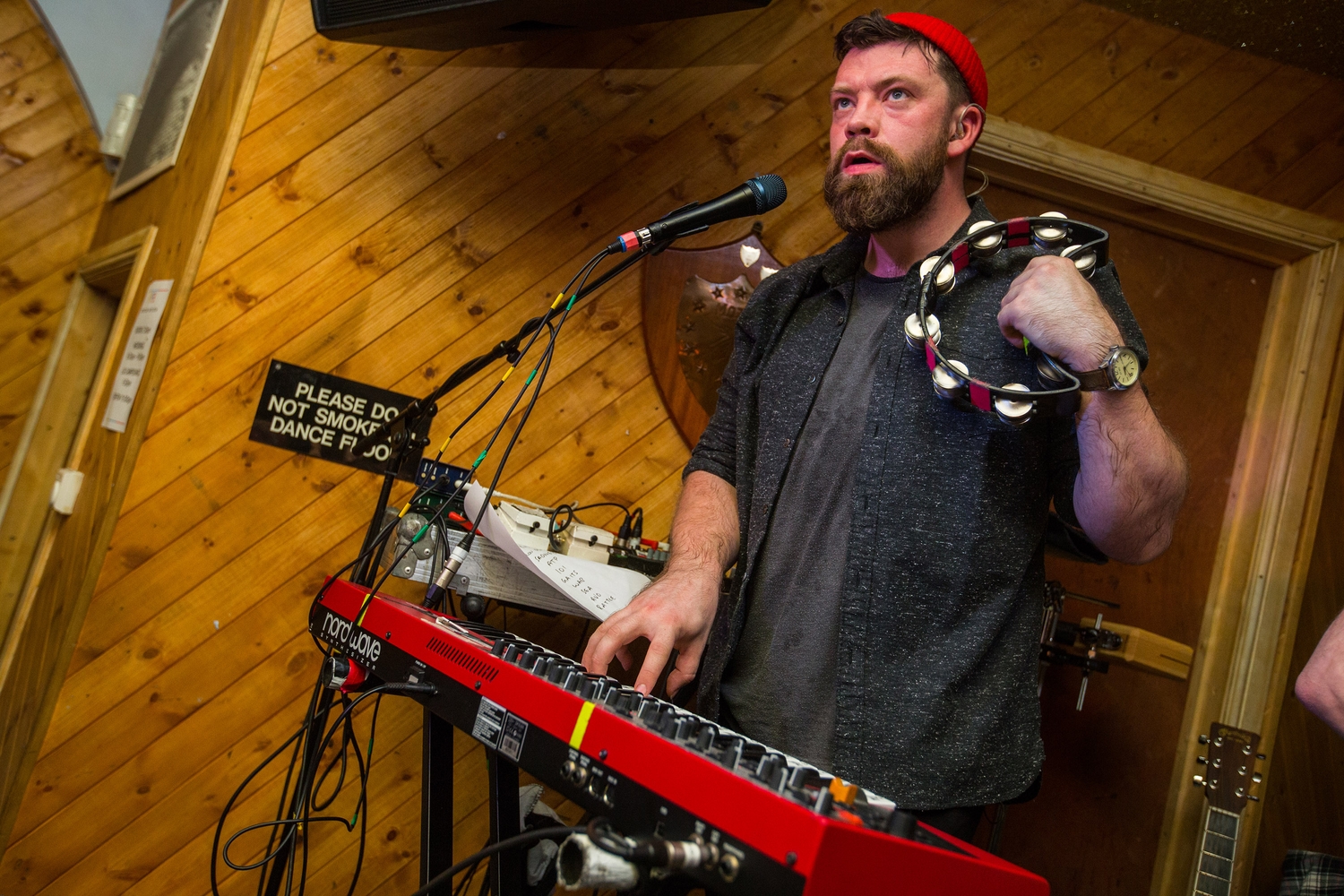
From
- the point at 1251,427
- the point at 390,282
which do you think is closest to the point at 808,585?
the point at 390,282

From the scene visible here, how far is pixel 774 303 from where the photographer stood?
5.62 feet

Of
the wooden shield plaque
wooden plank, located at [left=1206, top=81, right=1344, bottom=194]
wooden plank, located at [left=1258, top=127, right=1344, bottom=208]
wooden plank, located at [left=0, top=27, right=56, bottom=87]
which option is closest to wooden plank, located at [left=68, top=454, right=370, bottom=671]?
the wooden shield plaque

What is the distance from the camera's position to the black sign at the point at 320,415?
2.07m

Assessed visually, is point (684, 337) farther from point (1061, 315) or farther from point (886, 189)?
point (1061, 315)

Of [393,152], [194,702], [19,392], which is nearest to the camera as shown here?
[194,702]

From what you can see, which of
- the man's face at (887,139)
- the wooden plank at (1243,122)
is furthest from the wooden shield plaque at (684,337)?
the wooden plank at (1243,122)

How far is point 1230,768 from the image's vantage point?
1957mm

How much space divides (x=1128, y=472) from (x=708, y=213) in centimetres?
63

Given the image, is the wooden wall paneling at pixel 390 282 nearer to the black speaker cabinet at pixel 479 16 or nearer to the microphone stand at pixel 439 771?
the black speaker cabinet at pixel 479 16

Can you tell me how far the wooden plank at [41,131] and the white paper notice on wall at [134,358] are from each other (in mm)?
1232

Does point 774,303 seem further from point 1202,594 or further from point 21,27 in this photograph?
point 21,27

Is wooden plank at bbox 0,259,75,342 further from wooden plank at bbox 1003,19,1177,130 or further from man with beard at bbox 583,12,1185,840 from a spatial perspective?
wooden plank at bbox 1003,19,1177,130

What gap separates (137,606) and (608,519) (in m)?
1.00

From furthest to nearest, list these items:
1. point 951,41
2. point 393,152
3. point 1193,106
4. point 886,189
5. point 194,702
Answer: point 1193,106
point 393,152
point 194,702
point 951,41
point 886,189
